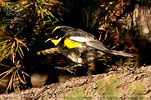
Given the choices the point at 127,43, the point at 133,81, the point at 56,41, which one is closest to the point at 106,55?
the point at 127,43

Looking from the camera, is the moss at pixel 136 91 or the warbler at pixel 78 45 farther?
the warbler at pixel 78 45

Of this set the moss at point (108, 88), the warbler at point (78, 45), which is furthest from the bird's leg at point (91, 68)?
the moss at point (108, 88)

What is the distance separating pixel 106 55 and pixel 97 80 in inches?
12.3

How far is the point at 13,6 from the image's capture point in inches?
35.9

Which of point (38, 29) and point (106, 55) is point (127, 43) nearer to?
point (106, 55)

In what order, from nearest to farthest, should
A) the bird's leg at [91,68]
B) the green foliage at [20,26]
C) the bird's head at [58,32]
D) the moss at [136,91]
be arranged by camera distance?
the moss at [136,91], the green foliage at [20,26], the bird's head at [58,32], the bird's leg at [91,68]

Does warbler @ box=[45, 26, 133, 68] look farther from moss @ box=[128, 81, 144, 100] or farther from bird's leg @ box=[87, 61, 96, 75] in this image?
moss @ box=[128, 81, 144, 100]

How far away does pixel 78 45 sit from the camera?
105 cm

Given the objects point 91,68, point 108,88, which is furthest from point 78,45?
point 108,88

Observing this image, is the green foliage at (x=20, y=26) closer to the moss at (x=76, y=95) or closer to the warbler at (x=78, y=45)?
the warbler at (x=78, y=45)

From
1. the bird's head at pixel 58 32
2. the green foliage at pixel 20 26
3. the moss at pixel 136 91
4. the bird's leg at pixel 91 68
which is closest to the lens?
the moss at pixel 136 91

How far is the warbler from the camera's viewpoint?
3.33ft

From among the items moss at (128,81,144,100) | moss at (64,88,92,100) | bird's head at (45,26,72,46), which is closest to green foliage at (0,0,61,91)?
bird's head at (45,26,72,46)

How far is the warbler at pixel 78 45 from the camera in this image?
1.01 m
